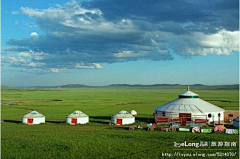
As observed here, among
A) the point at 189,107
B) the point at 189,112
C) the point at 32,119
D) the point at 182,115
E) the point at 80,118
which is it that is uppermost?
the point at 189,107

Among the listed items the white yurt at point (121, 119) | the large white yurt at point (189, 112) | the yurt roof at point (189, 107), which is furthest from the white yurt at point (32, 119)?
the yurt roof at point (189, 107)

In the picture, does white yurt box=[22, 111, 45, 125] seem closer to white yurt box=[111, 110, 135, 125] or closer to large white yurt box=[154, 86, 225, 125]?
white yurt box=[111, 110, 135, 125]

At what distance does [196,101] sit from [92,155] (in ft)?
81.2

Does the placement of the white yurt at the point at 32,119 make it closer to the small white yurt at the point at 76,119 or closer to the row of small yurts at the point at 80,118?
the row of small yurts at the point at 80,118

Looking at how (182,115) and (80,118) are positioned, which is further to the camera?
(80,118)

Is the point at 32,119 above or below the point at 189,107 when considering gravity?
below

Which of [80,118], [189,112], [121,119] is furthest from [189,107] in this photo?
[80,118]

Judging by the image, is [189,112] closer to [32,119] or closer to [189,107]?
[189,107]

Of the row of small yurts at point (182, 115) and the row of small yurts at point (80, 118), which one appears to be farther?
the row of small yurts at point (80, 118)

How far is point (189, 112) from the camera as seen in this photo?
4350 cm

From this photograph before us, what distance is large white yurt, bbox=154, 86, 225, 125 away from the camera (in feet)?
142

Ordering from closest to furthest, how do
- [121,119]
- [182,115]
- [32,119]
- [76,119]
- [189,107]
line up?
[182,115], [189,107], [121,119], [76,119], [32,119]

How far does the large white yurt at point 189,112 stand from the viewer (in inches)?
1704

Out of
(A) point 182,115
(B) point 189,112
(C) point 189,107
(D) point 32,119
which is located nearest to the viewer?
(B) point 189,112
